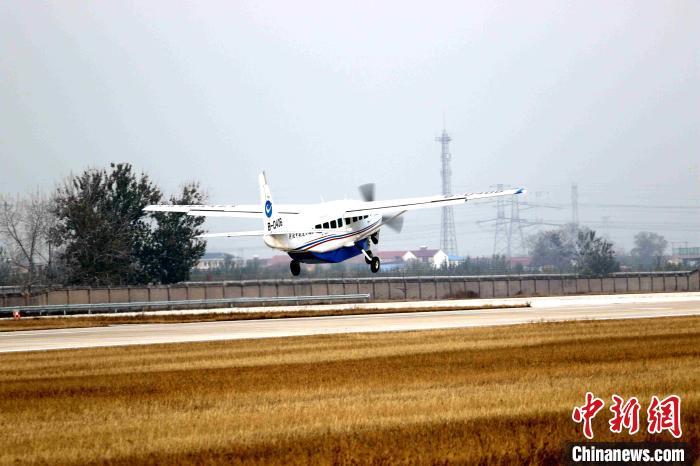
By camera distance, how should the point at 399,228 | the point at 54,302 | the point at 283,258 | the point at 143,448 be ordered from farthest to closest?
the point at 283,258, the point at 54,302, the point at 399,228, the point at 143,448

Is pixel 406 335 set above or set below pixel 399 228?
below

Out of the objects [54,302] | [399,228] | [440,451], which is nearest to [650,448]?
[440,451]

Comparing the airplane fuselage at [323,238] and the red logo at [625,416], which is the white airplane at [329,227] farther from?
the red logo at [625,416]

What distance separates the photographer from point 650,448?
17.5 meters

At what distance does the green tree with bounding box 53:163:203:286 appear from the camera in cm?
10512

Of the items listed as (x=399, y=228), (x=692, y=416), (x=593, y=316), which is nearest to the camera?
(x=692, y=416)

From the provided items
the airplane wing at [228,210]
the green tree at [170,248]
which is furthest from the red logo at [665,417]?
the green tree at [170,248]

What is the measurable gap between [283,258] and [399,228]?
344ft

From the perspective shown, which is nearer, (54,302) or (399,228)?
(399,228)

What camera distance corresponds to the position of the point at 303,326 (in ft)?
165

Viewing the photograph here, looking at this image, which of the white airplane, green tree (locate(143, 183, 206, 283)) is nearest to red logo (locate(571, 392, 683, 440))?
the white airplane

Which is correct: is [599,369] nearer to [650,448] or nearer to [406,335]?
[650,448]
